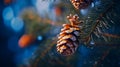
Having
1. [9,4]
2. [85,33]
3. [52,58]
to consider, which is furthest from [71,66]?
[9,4]

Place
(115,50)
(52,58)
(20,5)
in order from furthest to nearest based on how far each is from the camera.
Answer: (20,5) < (52,58) < (115,50)

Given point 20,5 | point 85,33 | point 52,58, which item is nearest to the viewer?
point 85,33

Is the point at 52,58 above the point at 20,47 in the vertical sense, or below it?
above

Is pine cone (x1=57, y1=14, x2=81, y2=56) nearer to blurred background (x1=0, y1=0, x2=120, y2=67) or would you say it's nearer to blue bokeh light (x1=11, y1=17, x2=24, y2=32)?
blurred background (x1=0, y1=0, x2=120, y2=67)

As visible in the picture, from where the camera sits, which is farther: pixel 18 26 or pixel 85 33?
pixel 18 26

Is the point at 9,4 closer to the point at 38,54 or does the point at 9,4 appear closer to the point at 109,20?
the point at 38,54

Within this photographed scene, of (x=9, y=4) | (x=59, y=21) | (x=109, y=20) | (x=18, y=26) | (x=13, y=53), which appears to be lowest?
(x=13, y=53)

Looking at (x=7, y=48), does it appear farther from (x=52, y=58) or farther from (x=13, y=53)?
(x=52, y=58)

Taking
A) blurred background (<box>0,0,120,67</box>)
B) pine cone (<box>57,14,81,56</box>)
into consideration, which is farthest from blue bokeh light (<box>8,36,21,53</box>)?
pine cone (<box>57,14,81,56</box>)

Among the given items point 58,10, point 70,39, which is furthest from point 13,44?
point 70,39
